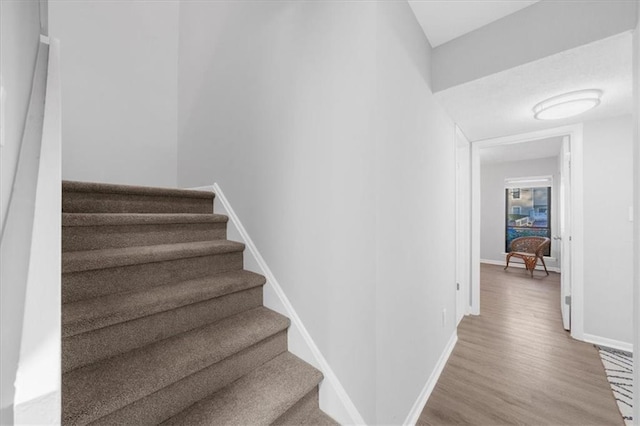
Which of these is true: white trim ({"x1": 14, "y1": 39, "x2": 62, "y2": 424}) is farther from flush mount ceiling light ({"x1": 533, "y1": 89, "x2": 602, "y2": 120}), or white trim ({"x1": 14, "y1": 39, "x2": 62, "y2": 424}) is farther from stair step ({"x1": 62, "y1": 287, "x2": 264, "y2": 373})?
flush mount ceiling light ({"x1": 533, "y1": 89, "x2": 602, "y2": 120})

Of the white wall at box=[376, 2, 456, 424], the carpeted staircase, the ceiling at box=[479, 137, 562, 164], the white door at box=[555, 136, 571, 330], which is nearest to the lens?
the carpeted staircase

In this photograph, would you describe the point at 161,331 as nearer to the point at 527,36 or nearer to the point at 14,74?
the point at 14,74

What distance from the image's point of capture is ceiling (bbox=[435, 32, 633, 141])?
147cm

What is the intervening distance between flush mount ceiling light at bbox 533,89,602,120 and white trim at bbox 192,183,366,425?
94.9 inches

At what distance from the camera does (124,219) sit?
55.4 inches

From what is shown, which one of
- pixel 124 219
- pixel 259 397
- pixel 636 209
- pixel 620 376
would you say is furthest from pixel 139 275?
pixel 620 376

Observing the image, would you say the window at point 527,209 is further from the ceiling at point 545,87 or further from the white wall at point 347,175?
the white wall at point 347,175

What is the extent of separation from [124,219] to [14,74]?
80 cm

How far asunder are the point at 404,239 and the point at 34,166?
142 cm

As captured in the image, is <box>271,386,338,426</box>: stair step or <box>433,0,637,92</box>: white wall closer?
<box>271,386,338,426</box>: stair step

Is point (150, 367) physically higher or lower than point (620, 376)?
higher

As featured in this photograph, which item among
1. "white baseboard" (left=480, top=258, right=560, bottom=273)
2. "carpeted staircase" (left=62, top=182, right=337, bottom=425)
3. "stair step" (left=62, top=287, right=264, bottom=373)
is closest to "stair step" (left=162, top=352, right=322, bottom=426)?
"carpeted staircase" (left=62, top=182, right=337, bottom=425)

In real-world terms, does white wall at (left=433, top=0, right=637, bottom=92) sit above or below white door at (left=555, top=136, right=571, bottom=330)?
above

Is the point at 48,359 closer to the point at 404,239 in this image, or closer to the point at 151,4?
the point at 404,239
